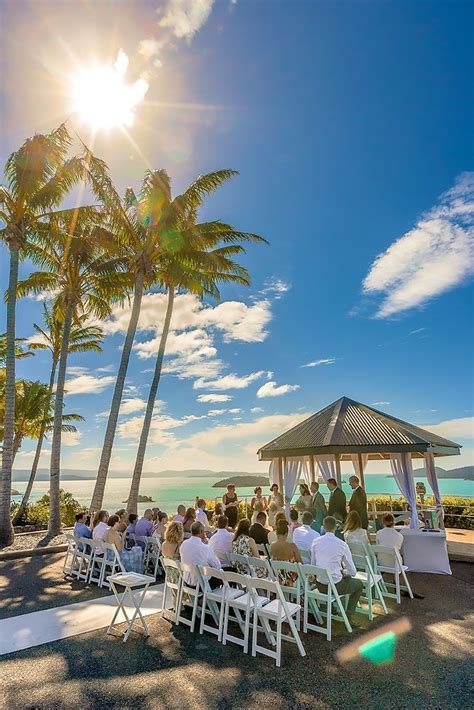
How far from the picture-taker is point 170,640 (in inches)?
187

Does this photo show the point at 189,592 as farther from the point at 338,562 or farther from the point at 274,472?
the point at 274,472

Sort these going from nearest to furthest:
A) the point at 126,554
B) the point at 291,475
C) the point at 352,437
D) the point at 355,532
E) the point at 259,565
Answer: the point at 259,565
the point at 355,532
the point at 126,554
the point at 352,437
the point at 291,475

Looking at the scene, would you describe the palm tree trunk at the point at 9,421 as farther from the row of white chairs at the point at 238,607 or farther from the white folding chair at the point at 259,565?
the white folding chair at the point at 259,565

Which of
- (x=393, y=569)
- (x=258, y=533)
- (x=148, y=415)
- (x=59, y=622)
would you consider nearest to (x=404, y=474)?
(x=393, y=569)

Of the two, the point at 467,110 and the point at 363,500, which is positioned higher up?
the point at 467,110

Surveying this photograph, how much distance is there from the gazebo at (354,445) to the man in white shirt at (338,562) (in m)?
4.75

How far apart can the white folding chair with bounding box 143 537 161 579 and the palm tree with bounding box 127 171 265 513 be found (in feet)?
18.1

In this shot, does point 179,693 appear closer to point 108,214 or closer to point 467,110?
point 467,110

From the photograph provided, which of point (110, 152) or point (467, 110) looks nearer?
point (467, 110)

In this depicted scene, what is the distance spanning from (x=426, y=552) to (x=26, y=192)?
14897 millimetres

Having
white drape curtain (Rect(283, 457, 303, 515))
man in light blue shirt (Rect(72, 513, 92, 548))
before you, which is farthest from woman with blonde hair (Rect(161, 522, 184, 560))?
white drape curtain (Rect(283, 457, 303, 515))

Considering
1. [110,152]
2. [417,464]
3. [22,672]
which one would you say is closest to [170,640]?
[22,672]

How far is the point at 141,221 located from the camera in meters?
14.2

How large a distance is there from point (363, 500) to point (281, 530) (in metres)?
4.17
